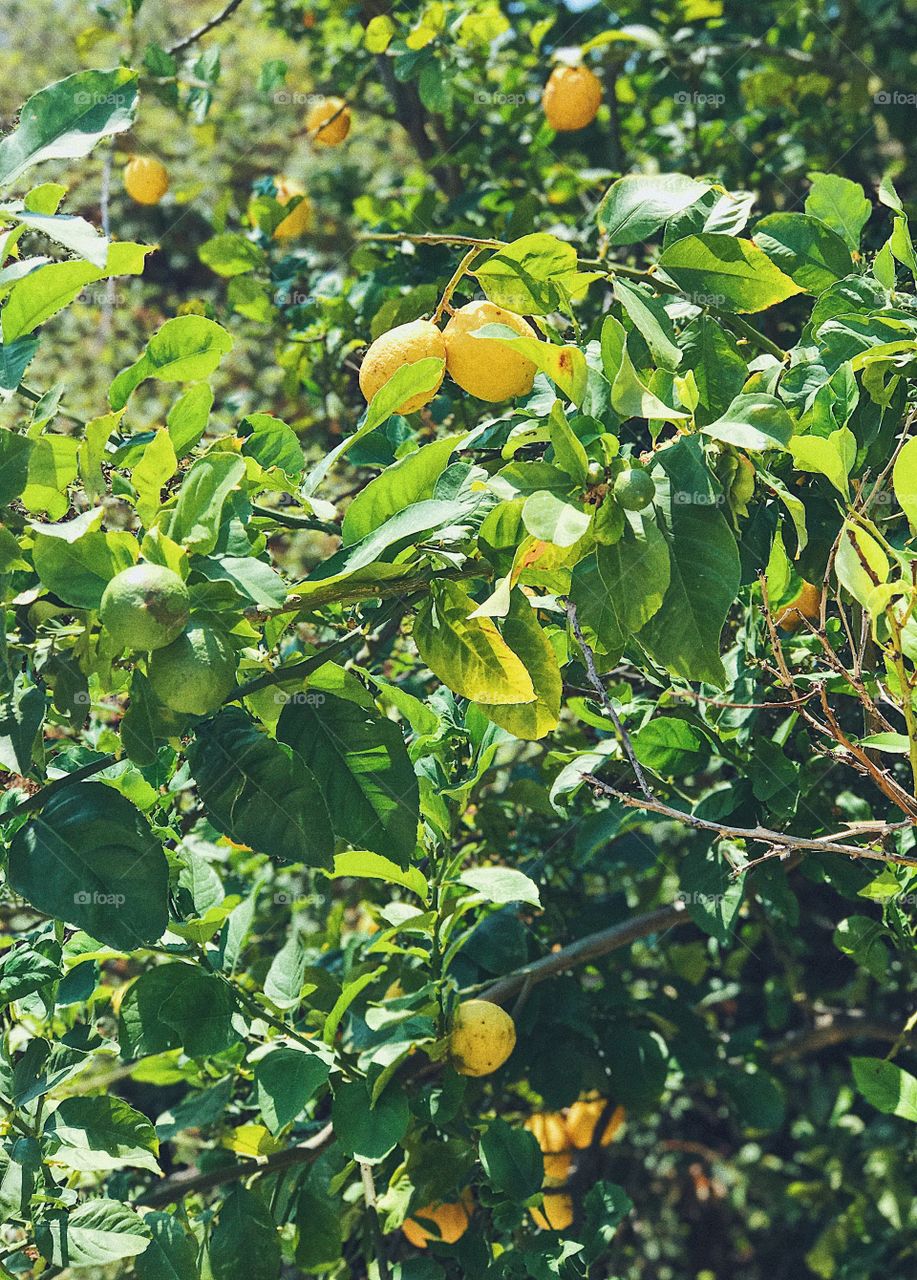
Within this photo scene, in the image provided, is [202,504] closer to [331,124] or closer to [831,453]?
[831,453]

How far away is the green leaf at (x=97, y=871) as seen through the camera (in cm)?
72

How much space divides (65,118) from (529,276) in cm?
32

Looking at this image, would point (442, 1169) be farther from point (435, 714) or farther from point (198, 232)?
point (198, 232)

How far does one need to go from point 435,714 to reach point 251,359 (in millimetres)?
2093

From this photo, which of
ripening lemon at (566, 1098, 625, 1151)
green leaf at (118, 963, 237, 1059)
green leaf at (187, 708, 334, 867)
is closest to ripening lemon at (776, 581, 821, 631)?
green leaf at (187, 708, 334, 867)

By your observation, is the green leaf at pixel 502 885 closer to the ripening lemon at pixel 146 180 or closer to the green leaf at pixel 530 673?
the green leaf at pixel 530 673

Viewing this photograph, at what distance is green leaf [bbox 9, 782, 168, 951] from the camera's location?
72 cm

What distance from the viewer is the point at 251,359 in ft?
9.89

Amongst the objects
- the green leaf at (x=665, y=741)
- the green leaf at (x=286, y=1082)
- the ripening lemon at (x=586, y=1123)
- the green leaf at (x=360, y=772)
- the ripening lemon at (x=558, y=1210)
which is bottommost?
the ripening lemon at (x=586, y=1123)

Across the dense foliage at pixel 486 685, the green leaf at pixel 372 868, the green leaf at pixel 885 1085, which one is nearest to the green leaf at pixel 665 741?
the dense foliage at pixel 486 685

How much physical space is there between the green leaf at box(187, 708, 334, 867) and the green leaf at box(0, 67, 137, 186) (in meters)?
0.37

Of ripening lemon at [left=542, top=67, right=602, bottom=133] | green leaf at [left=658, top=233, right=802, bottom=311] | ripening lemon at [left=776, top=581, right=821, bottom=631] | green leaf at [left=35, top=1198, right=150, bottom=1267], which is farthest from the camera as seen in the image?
ripening lemon at [left=542, top=67, right=602, bottom=133]
